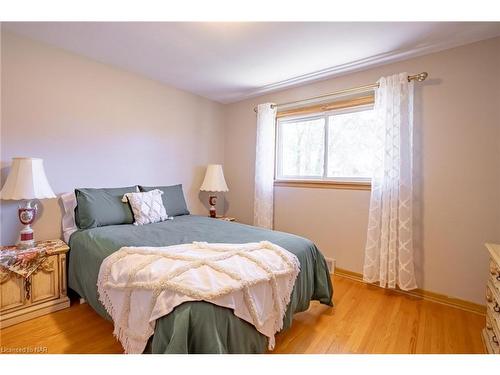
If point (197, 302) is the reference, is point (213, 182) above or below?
above

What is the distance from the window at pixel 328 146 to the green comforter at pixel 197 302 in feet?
4.20

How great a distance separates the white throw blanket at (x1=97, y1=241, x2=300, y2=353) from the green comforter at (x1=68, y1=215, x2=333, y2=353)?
52 mm

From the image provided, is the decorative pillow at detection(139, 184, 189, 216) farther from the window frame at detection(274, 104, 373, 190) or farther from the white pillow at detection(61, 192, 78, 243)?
the window frame at detection(274, 104, 373, 190)

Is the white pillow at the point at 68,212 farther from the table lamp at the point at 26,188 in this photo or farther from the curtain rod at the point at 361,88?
the curtain rod at the point at 361,88

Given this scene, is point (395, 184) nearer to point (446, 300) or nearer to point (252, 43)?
point (446, 300)

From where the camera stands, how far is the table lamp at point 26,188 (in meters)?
1.78

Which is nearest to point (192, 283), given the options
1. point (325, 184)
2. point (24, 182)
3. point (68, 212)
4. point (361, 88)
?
point (24, 182)

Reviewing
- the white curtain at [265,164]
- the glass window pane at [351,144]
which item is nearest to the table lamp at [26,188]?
the white curtain at [265,164]

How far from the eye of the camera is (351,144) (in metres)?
2.73

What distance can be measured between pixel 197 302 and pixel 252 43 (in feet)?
6.87

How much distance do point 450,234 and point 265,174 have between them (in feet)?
6.66

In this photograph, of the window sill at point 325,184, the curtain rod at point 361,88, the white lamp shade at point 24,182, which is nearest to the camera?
the white lamp shade at point 24,182

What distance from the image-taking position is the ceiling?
186 cm
